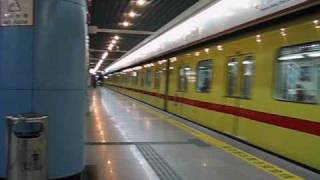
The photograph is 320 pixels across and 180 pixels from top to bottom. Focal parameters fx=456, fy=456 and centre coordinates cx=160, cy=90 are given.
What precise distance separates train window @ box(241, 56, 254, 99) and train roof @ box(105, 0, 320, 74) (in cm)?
66

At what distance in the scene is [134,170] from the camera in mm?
6133

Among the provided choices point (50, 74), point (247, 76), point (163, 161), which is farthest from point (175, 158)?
point (50, 74)

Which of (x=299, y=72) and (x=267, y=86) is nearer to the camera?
(x=299, y=72)

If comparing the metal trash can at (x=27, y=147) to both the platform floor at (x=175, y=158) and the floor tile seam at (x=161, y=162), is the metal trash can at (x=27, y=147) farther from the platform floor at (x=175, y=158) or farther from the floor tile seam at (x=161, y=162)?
the floor tile seam at (x=161, y=162)

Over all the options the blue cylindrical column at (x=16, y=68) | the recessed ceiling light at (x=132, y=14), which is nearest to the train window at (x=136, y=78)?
the recessed ceiling light at (x=132, y=14)

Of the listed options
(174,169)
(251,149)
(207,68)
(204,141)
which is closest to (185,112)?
(207,68)

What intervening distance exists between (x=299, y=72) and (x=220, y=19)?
3626mm

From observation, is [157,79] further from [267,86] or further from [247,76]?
[267,86]

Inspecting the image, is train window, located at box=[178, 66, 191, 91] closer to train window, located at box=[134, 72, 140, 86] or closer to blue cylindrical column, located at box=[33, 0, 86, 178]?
blue cylindrical column, located at box=[33, 0, 86, 178]

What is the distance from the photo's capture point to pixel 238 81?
30.5ft

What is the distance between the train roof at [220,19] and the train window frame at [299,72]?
23.1 inches

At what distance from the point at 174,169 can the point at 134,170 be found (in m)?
0.56

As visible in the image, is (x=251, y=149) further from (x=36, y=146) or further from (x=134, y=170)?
(x=36, y=146)

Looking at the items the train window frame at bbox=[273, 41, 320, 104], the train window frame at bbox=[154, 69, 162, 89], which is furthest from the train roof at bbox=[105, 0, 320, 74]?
the train window frame at bbox=[154, 69, 162, 89]
